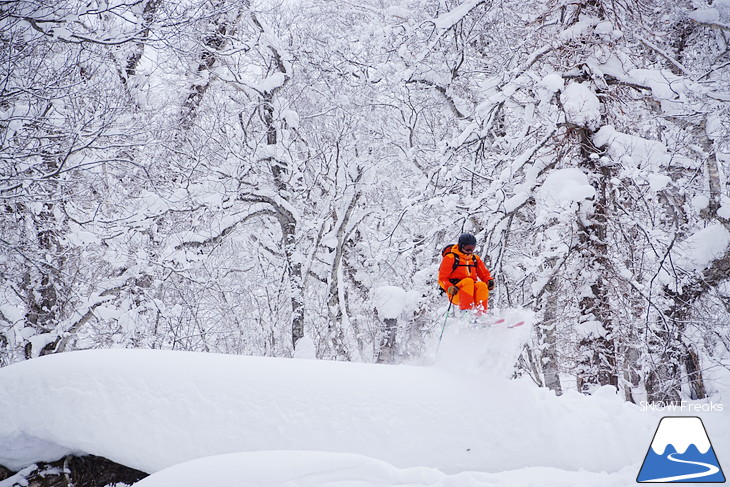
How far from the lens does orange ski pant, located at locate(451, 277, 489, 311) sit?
529 cm

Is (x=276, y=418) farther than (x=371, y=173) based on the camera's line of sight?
No

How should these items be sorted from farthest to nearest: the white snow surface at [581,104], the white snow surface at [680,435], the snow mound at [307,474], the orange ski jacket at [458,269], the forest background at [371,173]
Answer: the white snow surface at [581,104] < the forest background at [371,173] < the orange ski jacket at [458,269] < the white snow surface at [680,435] < the snow mound at [307,474]

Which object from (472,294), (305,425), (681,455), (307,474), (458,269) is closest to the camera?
(307,474)

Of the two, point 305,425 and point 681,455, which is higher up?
point 305,425

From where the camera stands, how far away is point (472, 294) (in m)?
5.29

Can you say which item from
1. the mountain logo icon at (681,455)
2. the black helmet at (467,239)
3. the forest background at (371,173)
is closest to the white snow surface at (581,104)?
the forest background at (371,173)

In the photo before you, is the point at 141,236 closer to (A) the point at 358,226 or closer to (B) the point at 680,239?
(A) the point at 358,226

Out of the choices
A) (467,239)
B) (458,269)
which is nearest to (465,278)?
(458,269)

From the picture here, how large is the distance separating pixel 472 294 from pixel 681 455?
220cm

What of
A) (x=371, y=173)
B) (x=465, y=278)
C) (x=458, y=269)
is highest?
(x=371, y=173)

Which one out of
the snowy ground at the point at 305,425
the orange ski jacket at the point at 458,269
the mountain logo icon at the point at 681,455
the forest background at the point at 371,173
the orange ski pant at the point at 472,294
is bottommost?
the mountain logo icon at the point at 681,455

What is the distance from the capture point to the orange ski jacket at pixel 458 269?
17.8 feet

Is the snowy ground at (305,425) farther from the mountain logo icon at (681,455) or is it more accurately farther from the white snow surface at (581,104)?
the white snow surface at (581,104)

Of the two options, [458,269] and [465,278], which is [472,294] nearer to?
[465,278]
